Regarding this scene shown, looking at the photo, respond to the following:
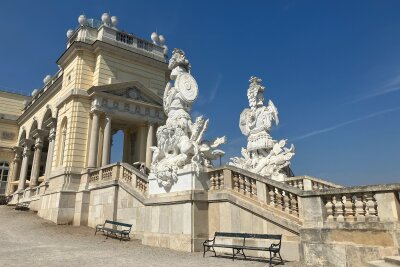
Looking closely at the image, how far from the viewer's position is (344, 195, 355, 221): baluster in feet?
23.1

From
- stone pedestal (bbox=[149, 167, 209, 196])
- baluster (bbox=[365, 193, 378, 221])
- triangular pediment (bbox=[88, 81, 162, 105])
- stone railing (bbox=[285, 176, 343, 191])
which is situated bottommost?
baluster (bbox=[365, 193, 378, 221])

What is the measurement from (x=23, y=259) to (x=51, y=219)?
11.3 metres

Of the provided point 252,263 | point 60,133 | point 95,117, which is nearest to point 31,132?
point 60,133

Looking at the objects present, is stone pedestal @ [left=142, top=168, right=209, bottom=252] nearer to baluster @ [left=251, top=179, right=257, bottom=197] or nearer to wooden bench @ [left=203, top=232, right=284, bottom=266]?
wooden bench @ [left=203, top=232, right=284, bottom=266]

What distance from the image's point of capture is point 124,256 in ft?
29.7

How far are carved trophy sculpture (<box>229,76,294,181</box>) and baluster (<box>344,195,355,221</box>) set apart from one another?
20.9ft

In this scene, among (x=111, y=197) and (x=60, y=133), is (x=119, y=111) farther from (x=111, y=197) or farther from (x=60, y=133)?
(x=111, y=197)

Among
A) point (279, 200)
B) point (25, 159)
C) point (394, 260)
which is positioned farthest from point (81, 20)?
point (394, 260)

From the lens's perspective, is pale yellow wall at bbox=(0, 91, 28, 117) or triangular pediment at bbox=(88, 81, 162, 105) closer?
triangular pediment at bbox=(88, 81, 162, 105)

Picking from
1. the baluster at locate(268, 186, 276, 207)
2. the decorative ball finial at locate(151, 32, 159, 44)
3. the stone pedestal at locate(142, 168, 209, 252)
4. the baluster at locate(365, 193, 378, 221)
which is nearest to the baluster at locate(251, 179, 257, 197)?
the baluster at locate(268, 186, 276, 207)

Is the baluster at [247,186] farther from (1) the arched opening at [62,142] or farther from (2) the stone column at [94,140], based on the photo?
(1) the arched opening at [62,142]

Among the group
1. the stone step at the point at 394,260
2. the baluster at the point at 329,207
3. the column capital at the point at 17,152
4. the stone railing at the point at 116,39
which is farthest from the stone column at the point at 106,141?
the column capital at the point at 17,152

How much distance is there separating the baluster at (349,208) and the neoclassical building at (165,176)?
2cm

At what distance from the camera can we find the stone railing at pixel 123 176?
13.7 meters
